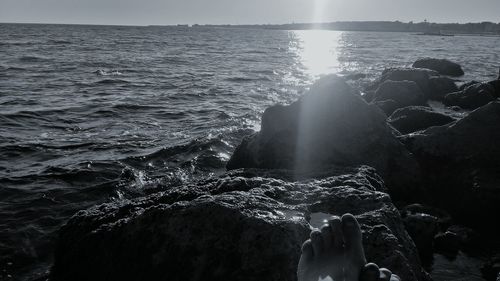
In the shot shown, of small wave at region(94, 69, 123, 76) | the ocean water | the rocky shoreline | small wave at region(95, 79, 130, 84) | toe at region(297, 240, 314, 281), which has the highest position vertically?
toe at region(297, 240, 314, 281)

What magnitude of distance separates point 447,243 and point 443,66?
2131 cm

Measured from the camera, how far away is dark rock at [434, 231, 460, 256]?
5.46 m

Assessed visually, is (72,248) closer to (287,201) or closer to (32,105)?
(287,201)

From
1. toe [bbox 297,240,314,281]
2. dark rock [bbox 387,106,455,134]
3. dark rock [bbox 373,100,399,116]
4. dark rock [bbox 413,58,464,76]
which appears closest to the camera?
toe [bbox 297,240,314,281]

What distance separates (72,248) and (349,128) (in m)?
4.60

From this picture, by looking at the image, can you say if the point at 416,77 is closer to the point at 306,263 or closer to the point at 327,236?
Answer: the point at 327,236

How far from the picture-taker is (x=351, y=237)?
3.24m

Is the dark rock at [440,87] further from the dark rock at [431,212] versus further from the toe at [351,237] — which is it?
the toe at [351,237]

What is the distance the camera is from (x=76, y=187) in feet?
25.1

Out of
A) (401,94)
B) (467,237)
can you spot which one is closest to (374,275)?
(467,237)

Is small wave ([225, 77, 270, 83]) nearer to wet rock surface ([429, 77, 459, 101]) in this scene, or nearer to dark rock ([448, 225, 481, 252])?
wet rock surface ([429, 77, 459, 101])

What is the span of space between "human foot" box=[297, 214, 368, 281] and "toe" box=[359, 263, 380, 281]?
0.24ft

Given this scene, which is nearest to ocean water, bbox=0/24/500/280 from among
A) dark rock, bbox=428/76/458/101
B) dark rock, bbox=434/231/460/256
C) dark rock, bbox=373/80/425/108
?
dark rock, bbox=373/80/425/108

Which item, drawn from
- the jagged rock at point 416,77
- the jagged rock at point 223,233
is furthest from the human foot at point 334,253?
the jagged rock at point 416,77
